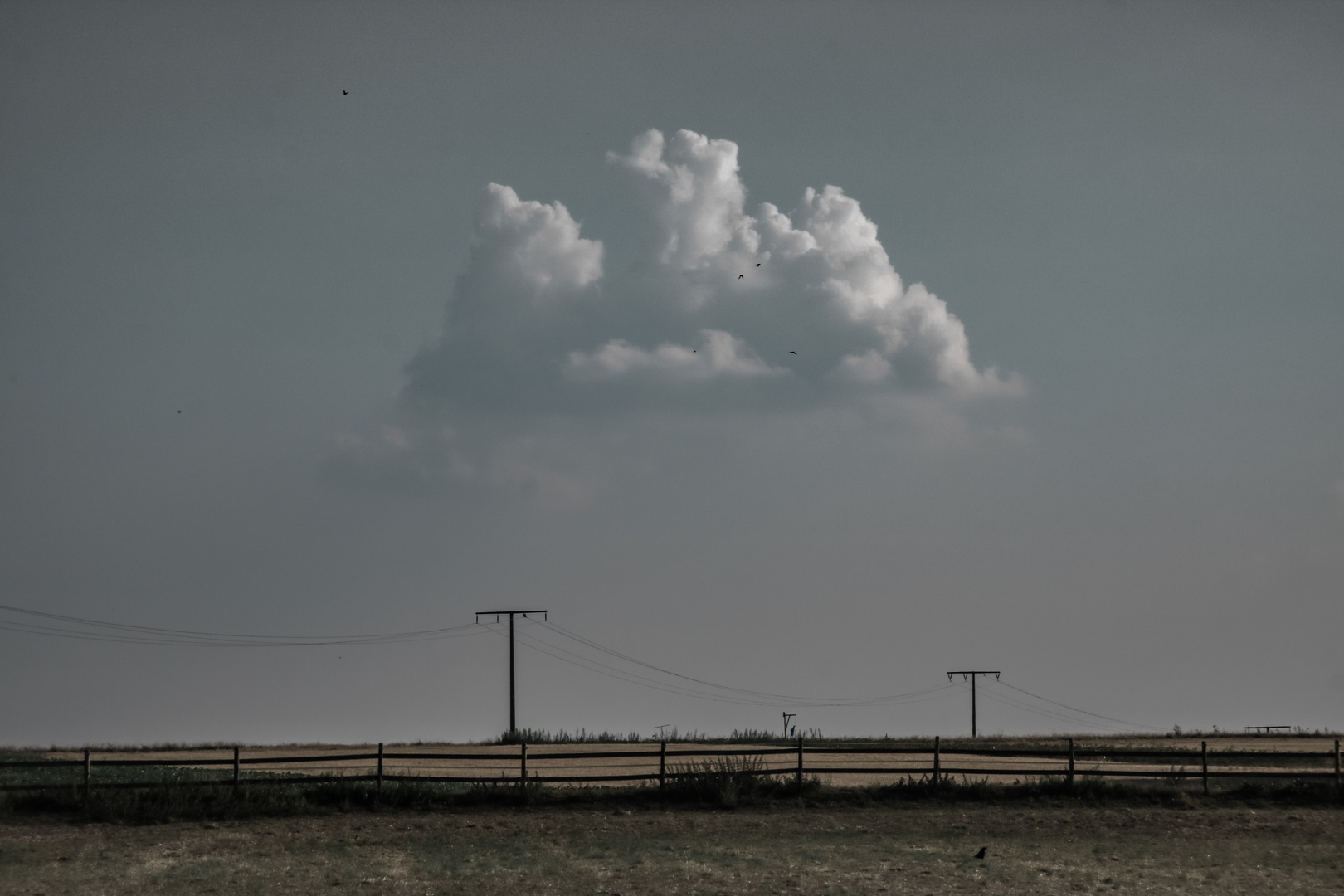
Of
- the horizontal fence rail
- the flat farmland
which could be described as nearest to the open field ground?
the horizontal fence rail

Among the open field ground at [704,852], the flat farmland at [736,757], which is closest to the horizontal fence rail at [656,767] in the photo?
the flat farmland at [736,757]

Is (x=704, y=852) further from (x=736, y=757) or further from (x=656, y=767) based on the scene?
(x=736, y=757)

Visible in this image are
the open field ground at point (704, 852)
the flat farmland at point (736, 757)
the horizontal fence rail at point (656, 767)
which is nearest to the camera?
the open field ground at point (704, 852)

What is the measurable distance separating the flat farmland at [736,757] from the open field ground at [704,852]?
196 centimetres

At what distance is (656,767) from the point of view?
35.4 metres

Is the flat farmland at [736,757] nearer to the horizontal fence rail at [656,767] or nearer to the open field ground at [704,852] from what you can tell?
the horizontal fence rail at [656,767]

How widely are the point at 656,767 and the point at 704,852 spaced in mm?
13057

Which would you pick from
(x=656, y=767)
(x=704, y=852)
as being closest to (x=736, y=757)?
(x=656, y=767)

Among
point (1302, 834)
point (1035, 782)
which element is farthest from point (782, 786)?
point (1302, 834)

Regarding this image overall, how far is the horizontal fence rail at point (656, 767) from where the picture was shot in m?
28.2

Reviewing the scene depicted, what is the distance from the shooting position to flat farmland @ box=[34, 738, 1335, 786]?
3117cm

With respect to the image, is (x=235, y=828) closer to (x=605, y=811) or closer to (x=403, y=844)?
(x=403, y=844)

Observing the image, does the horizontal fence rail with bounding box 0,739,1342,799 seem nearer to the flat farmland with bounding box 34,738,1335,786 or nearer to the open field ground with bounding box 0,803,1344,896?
the flat farmland with bounding box 34,738,1335,786

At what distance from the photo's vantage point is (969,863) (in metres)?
21.3
